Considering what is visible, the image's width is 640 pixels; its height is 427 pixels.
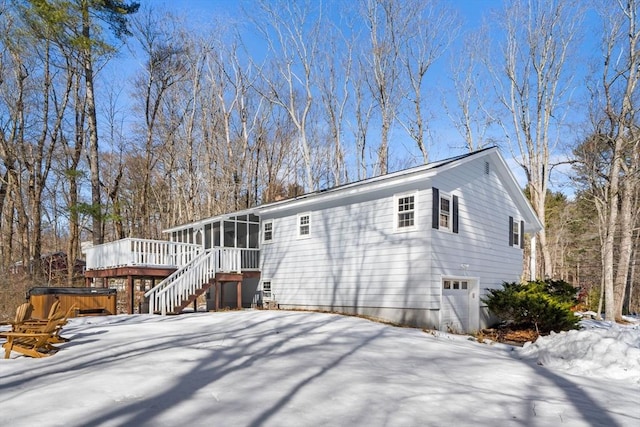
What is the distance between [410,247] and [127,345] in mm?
7890

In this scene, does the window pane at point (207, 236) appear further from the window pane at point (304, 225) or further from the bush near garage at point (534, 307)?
the bush near garage at point (534, 307)

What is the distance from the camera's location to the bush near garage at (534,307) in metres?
12.4

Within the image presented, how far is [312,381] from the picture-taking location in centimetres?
561

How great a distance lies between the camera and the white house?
1280 centimetres

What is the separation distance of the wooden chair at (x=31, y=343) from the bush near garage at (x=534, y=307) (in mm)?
11675

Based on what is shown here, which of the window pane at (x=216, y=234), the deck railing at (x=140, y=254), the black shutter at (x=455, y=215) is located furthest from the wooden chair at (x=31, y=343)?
the window pane at (x=216, y=234)

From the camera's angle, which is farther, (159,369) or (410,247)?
(410,247)

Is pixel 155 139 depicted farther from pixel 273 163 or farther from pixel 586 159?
pixel 586 159

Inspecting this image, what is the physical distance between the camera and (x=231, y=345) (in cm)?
783

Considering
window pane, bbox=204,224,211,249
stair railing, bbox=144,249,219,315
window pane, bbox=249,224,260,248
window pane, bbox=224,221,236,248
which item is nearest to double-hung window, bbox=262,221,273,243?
window pane, bbox=249,224,260,248

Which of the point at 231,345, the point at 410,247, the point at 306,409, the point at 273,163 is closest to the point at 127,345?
the point at 231,345

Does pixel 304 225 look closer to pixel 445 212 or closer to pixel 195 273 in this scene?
pixel 195 273

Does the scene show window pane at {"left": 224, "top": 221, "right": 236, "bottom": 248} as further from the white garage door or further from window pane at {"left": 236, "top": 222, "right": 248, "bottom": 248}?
→ the white garage door

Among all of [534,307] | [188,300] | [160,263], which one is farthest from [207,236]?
[534,307]
